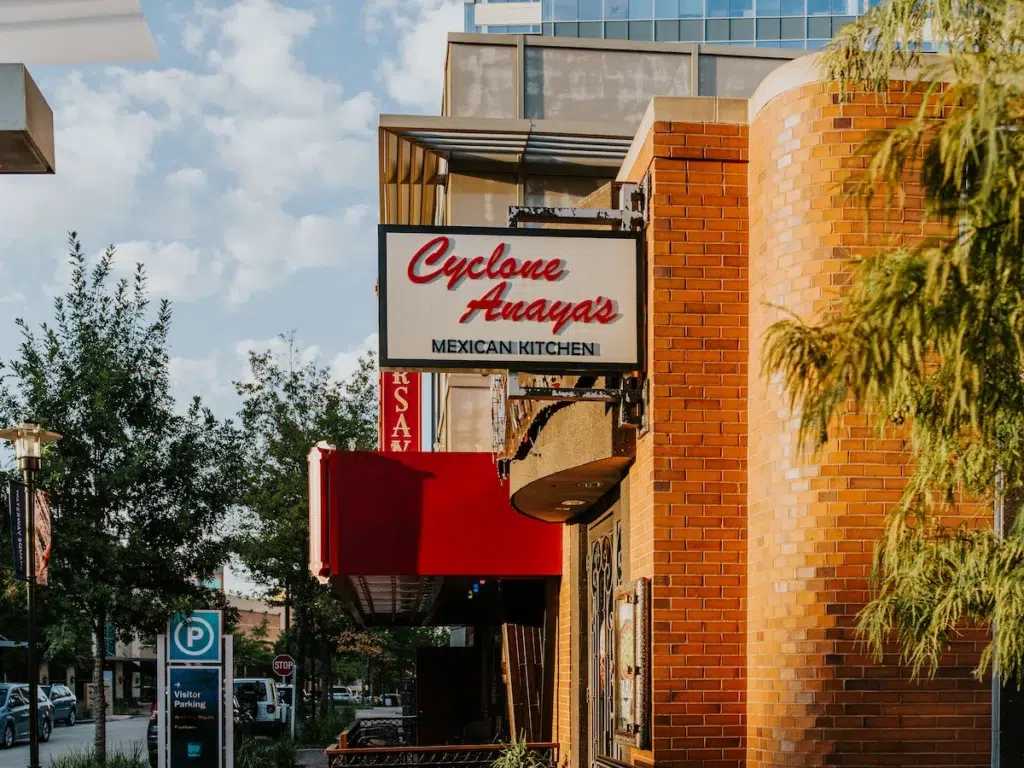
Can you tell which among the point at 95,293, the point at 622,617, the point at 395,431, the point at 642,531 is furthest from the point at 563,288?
the point at 95,293

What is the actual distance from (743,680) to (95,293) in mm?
14754

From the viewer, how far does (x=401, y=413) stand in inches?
827

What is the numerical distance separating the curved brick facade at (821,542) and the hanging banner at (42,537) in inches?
386

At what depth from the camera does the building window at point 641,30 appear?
73125 mm

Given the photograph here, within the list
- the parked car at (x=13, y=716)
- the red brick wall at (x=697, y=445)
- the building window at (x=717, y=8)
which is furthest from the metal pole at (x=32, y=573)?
the building window at (x=717, y=8)

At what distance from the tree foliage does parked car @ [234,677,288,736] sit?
3186 cm

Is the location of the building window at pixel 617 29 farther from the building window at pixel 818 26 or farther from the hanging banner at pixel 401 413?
the hanging banner at pixel 401 413

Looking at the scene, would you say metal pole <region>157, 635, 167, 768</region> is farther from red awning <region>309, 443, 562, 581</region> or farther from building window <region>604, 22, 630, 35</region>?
building window <region>604, 22, 630, 35</region>

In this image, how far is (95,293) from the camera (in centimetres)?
2098

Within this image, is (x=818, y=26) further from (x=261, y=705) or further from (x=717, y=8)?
(x=261, y=705)

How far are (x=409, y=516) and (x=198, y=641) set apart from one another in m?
4.91

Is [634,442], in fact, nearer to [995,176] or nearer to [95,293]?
[995,176]

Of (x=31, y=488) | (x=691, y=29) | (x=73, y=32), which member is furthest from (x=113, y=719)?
(x=73, y=32)

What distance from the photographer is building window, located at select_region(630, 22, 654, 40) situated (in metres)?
73.1
